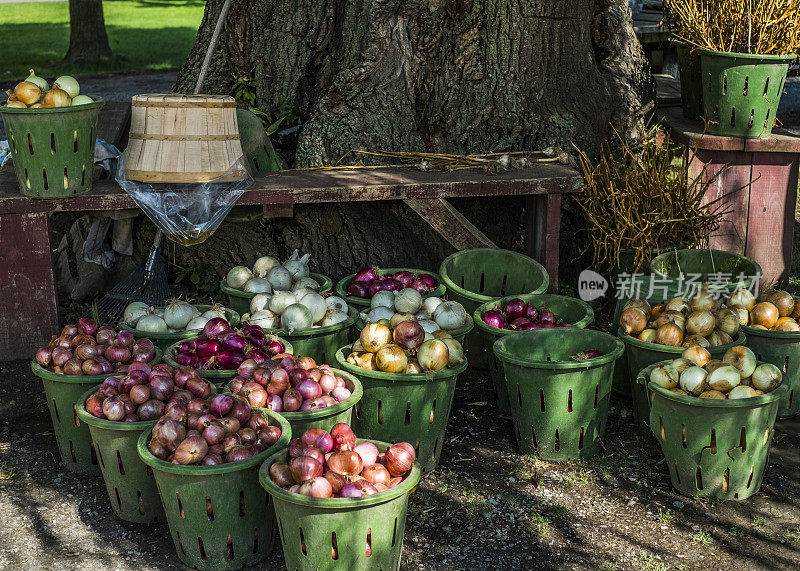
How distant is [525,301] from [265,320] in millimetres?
1262

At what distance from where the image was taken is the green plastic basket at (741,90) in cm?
491

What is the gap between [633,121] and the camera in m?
5.36

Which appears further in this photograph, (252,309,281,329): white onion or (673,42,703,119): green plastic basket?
(673,42,703,119): green plastic basket

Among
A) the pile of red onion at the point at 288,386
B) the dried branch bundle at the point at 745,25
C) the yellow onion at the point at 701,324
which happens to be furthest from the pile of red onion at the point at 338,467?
the dried branch bundle at the point at 745,25

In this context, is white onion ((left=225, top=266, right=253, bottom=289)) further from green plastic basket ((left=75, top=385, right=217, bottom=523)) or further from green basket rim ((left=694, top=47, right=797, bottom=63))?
green basket rim ((left=694, top=47, right=797, bottom=63))

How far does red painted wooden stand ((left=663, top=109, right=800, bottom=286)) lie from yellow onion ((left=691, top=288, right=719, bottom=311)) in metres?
1.37

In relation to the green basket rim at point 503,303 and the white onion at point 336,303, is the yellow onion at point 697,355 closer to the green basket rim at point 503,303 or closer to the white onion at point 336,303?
the green basket rim at point 503,303

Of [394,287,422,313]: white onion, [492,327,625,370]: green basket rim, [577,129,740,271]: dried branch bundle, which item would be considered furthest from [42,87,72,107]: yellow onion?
[577,129,740,271]: dried branch bundle

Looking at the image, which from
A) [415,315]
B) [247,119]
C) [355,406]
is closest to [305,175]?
[247,119]

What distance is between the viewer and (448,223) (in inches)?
185

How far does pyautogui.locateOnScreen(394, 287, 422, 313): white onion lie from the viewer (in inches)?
163

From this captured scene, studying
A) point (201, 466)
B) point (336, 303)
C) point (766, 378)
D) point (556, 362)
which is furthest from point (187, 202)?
point (766, 378)

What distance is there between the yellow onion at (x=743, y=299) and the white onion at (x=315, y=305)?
1900 millimetres

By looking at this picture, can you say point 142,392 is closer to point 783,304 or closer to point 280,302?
point 280,302
